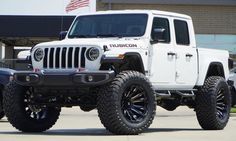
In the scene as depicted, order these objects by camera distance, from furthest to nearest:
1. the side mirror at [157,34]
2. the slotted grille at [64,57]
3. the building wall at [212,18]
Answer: the building wall at [212,18] < the side mirror at [157,34] < the slotted grille at [64,57]

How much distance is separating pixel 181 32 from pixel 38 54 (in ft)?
9.88

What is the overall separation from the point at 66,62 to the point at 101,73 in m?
0.83

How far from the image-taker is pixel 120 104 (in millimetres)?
11414

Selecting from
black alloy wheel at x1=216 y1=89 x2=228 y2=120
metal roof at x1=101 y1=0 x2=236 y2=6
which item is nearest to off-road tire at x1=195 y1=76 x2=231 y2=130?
black alloy wheel at x1=216 y1=89 x2=228 y2=120

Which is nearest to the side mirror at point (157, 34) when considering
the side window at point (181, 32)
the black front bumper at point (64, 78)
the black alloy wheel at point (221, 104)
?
the side window at point (181, 32)

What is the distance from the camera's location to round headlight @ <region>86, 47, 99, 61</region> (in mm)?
11617

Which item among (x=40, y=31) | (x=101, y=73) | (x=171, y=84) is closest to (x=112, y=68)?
(x=101, y=73)

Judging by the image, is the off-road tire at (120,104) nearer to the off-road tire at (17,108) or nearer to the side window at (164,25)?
the side window at (164,25)

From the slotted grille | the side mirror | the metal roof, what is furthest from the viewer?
the metal roof

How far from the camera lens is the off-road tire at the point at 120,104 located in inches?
443

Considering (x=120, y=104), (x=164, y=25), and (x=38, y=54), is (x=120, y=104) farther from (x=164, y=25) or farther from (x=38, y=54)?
(x=164, y=25)

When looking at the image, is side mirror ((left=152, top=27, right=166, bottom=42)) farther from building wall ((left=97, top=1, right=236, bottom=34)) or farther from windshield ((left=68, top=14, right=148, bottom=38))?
building wall ((left=97, top=1, right=236, bottom=34))

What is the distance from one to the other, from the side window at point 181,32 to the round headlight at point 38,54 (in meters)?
2.72

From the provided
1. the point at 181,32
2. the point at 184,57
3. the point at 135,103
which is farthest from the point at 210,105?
the point at 135,103
